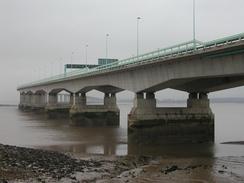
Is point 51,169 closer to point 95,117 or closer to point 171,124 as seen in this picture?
point 171,124

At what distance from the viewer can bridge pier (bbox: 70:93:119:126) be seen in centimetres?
5916

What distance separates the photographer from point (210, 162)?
26328mm

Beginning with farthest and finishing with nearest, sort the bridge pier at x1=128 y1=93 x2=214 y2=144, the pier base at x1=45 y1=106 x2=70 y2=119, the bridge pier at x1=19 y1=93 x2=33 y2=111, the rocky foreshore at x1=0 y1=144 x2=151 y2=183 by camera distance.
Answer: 1. the bridge pier at x1=19 y1=93 x2=33 y2=111
2. the pier base at x1=45 y1=106 x2=70 y2=119
3. the bridge pier at x1=128 y1=93 x2=214 y2=144
4. the rocky foreshore at x1=0 y1=144 x2=151 y2=183

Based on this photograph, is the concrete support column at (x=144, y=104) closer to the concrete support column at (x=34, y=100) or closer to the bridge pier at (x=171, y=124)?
the bridge pier at (x=171, y=124)

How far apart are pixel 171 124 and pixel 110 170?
18.0 meters

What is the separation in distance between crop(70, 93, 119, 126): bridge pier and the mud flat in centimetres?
3307

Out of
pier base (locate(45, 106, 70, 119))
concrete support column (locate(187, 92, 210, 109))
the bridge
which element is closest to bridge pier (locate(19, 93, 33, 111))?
pier base (locate(45, 106, 70, 119))

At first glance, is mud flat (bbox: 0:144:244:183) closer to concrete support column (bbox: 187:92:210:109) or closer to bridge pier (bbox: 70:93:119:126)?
concrete support column (bbox: 187:92:210:109)

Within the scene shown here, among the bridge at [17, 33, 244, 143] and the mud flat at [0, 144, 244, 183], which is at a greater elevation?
the bridge at [17, 33, 244, 143]

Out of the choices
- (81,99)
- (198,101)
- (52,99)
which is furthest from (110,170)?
(52,99)

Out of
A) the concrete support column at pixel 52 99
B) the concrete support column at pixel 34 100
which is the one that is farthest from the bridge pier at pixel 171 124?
the concrete support column at pixel 34 100

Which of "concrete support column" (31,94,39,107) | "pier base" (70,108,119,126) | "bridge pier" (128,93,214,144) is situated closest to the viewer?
"bridge pier" (128,93,214,144)

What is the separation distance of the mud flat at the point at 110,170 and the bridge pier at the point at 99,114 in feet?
109

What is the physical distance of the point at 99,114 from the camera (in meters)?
59.6
